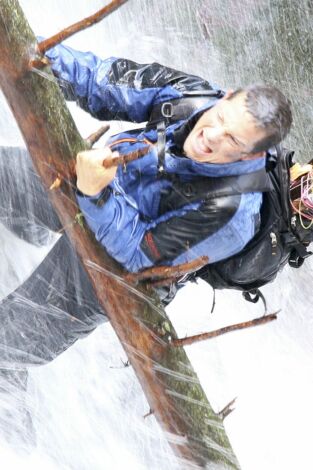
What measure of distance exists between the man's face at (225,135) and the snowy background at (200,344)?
1.50m

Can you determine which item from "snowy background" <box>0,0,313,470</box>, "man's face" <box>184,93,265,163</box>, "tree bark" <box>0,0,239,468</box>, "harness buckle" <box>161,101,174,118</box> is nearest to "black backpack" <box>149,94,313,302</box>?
"harness buckle" <box>161,101,174,118</box>

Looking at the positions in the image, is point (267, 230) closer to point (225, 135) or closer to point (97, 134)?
point (225, 135)

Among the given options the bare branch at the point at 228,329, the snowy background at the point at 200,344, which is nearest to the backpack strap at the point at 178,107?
the bare branch at the point at 228,329

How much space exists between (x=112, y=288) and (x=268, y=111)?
76 centimetres

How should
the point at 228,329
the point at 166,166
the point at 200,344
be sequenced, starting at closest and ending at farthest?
the point at 166,166 → the point at 228,329 → the point at 200,344

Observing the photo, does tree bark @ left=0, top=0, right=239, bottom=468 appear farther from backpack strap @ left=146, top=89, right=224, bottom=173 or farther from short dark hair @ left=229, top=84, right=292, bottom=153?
short dark hair @ left=229, top=84, right=292, bottom=153

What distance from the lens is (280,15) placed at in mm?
6785

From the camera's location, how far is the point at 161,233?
1.99 m

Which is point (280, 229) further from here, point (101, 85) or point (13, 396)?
point (13, 396)

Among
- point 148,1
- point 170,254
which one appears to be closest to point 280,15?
point 148,1

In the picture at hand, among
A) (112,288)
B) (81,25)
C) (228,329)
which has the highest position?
(81,25)

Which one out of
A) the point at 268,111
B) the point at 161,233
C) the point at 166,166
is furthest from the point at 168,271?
the point at 268,111

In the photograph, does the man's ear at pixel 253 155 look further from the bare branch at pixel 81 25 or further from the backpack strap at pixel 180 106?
the bare branch at pixel 81 25

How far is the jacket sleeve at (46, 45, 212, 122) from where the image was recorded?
2201mm
